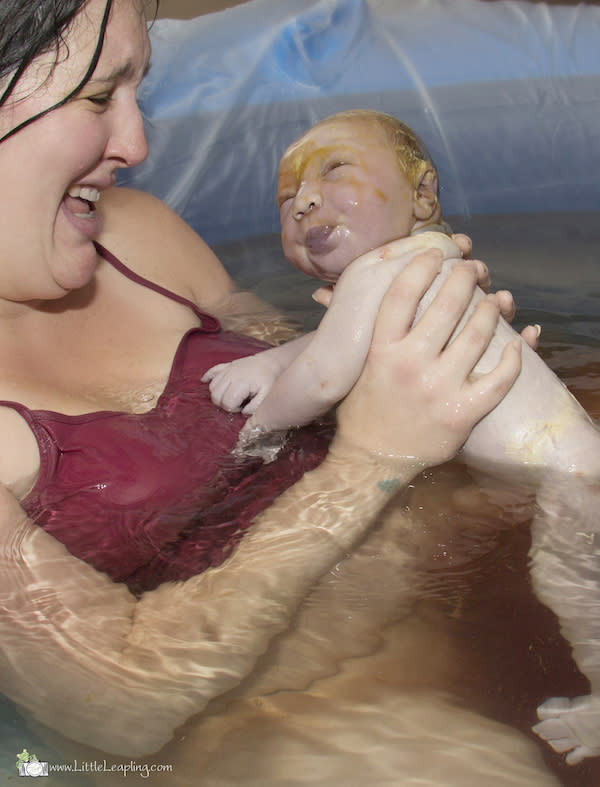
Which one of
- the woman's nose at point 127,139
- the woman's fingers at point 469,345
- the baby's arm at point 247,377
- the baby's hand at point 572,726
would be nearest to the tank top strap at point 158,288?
the baby's arm at point 247,377

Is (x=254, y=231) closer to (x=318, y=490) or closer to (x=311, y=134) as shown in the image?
(x=311, y=134)

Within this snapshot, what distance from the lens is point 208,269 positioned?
7.19ft

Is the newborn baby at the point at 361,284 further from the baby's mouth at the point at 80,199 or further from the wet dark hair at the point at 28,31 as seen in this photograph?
the wet dark hair at the point at 28,31

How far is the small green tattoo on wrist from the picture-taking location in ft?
4.99

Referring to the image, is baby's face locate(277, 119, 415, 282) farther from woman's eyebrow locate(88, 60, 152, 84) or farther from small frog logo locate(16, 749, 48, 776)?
small frog logo locate(16, 749, 48, 776)

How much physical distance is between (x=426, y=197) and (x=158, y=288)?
607mm

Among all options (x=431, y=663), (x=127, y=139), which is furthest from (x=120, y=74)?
(x=431, y=663)

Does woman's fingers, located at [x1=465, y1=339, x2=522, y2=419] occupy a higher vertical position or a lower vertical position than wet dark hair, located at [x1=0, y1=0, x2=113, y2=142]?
lower

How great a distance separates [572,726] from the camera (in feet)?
3.76

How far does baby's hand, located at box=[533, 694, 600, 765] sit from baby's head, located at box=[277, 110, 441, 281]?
0.84 m

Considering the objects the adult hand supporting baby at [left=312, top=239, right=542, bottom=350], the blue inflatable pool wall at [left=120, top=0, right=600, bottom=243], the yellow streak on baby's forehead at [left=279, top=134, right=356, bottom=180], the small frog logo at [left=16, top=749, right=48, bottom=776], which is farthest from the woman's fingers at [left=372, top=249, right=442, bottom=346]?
the blue inflatable pool wall at [left=120, top=0, right=600, bottom=243]

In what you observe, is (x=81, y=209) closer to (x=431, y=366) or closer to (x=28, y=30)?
(x=28, y=30)

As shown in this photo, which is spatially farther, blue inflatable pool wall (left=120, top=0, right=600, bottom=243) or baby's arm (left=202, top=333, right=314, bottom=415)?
blue inflatable pool wall (left=120, top=0, right=600, bottom=243)

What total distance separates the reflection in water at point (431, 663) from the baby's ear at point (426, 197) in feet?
1.61
